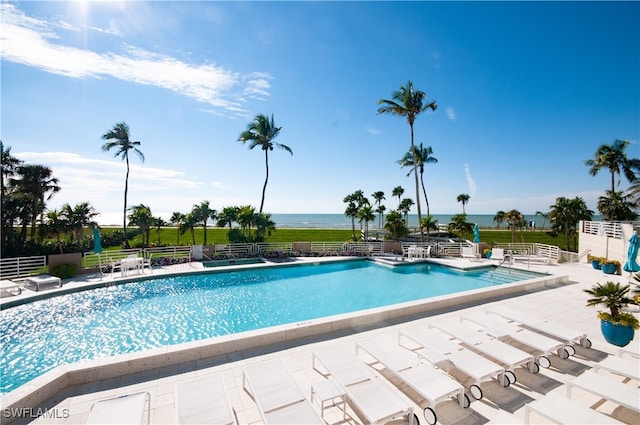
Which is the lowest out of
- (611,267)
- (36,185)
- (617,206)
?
(611,267)

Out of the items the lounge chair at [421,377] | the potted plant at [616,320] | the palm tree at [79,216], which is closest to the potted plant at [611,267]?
the potted plant at [616,320]

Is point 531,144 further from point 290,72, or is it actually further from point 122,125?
point 122,125

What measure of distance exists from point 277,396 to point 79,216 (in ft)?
56.6

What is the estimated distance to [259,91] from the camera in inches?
588

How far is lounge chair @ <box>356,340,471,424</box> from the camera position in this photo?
311 centimetres

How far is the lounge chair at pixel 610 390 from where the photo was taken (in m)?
2.93

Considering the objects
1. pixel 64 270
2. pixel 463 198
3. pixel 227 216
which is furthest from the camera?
pixel 463 198

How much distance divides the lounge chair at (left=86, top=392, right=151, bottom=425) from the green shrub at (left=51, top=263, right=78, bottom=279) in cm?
1071

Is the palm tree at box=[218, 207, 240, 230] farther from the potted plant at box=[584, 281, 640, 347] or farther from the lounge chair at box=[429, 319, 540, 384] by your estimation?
the potted plant at box=[584, 281, 640, 347]

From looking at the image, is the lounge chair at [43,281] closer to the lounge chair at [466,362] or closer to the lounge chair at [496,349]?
the lounge chair at [466,362]

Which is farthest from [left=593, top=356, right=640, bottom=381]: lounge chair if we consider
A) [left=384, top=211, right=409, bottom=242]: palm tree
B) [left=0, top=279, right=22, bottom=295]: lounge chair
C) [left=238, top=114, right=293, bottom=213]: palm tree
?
[left=238, top=114, right=293, bottom=213]: palm tree

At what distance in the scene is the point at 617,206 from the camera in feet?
66.4

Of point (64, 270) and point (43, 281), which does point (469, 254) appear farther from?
point (64, 270)

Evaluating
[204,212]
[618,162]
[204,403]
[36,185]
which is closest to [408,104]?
[204,212]
